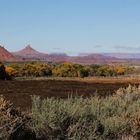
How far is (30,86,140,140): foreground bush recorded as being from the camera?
30.1ft

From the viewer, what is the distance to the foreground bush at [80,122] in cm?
917

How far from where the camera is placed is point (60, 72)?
363 ft

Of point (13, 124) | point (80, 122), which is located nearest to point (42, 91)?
point (80, 122)

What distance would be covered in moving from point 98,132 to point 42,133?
47.0 inches

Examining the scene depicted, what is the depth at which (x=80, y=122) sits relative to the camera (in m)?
9.56

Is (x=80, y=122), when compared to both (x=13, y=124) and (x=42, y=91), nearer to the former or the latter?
(x=13, y=124)

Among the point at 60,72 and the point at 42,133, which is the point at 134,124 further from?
the point at 60,72

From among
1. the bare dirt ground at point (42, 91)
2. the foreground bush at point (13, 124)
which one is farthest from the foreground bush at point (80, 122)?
the bare dirt ground at point (42, 91)

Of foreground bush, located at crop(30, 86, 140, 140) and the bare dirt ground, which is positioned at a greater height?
foreground bush, located at crop(30, 86, 140, 140)

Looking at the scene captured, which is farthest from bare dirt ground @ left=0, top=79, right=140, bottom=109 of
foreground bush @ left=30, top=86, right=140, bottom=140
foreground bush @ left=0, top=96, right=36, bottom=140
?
foreground bush @ left=0, top=96, right=36, bottom=140

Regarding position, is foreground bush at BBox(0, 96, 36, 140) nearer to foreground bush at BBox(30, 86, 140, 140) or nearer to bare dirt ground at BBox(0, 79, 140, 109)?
foreground bush at BBox(30, 86, 140, 140)

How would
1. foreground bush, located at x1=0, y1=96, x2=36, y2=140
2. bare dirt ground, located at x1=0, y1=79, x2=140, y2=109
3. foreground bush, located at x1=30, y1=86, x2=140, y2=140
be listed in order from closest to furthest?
foreground bush, located at x1=0, y1=96, x2=36, y2=140, foreground bush, located at x1=30, y1=86, x2=140, y2=140, bare dirt ground, located at x1=0, y1=79, x2=140, y2=109

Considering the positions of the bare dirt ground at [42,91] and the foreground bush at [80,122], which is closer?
the foreground bush at [80,122]

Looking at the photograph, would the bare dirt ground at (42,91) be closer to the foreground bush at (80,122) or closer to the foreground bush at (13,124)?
the foreground bush at (80,122)
